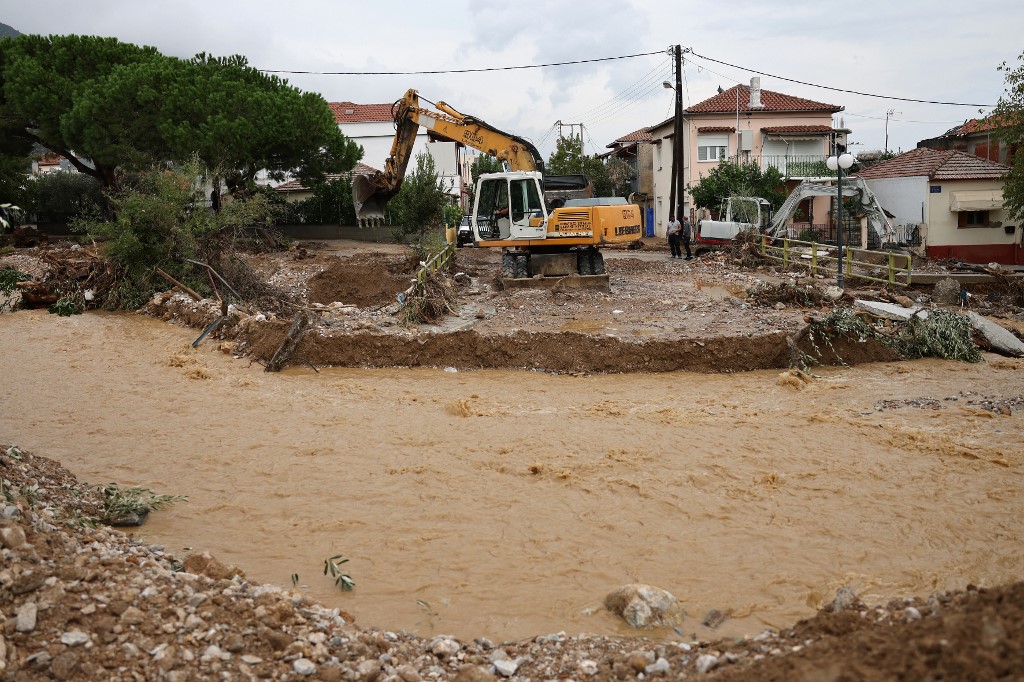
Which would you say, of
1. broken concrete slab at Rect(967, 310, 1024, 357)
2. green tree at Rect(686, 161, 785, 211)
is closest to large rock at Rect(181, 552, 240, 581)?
broken concrete slab at Rect(967, 310, 1024, 357)

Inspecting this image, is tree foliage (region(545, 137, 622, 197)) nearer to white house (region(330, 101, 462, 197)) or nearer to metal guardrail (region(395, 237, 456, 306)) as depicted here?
white house (region(330, 101, 462, 197))

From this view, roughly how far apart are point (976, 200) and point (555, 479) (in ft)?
86.7

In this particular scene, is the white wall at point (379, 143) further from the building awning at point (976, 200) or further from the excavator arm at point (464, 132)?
the building awning at point (976, 200)

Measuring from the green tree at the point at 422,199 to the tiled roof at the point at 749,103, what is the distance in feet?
62.9

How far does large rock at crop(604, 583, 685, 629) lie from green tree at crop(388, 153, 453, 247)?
2534 centimetres

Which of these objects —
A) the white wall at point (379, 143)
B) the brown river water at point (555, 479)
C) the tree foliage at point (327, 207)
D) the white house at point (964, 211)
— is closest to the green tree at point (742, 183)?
the white house at point (964, 211)

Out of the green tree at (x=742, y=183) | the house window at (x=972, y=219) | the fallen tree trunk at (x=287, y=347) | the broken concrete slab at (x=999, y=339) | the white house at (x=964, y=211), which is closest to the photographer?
the broken concrete slab at (x=999, y=339)

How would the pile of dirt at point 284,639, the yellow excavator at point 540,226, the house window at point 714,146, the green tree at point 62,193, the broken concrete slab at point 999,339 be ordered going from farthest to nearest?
the green tree at point 62,193
the house window at point 714,146
the yellow excavator at point 540,226
the broken concrete slab at point 999,339
the pile of dirt at point 284,639

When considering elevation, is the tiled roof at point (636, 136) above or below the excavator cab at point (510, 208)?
above

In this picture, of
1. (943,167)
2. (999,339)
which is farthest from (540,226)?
(943,167)

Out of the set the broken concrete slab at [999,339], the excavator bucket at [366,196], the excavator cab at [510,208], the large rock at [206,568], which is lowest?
the large rock at [206,568]

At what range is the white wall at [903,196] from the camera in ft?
101

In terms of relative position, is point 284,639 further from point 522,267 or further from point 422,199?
point 422,199

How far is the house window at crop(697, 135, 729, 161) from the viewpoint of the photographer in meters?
45.4
